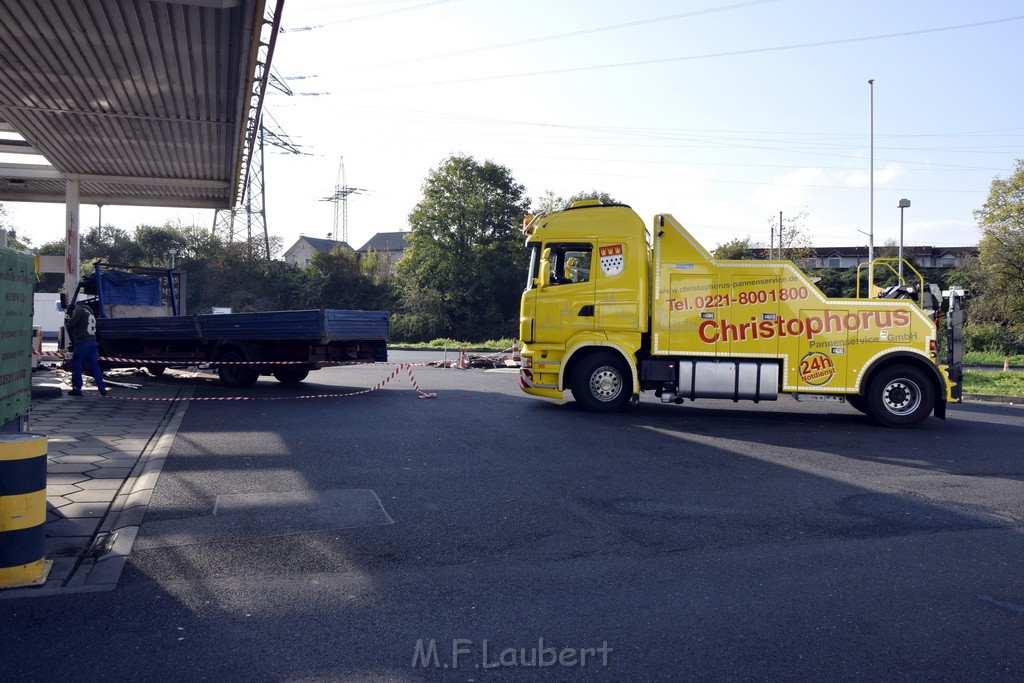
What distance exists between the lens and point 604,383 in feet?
45.2

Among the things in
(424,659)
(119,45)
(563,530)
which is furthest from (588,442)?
(119,45)

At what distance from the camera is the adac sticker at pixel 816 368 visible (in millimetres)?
12914

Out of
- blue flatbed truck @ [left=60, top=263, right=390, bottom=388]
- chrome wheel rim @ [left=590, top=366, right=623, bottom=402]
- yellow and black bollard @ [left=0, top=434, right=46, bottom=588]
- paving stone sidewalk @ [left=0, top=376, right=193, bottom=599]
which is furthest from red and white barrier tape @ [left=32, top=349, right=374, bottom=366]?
yellow and black bollard @ [left=0, top=434, right=46, bottom=588]

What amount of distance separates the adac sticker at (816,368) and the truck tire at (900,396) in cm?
66

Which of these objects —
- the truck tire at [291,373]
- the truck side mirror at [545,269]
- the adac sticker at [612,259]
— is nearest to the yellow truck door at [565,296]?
the truck side mirror at [545,269]

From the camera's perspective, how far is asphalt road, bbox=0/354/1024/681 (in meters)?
4.16

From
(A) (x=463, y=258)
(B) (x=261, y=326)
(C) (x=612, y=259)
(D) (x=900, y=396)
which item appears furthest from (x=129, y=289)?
(A) (x=463, y=258)

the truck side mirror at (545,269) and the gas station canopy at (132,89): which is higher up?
the gas station canopy at (132,89)

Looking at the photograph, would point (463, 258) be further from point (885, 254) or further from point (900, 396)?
point (900, 396)

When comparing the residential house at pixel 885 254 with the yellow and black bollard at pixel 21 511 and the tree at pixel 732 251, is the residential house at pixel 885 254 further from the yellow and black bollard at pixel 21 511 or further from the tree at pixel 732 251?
the yellow and black bollard at pixel 21 511

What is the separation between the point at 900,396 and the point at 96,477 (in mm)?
10988

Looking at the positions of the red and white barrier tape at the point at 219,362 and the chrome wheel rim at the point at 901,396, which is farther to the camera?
the red and white barrier tape at the point at 219,362

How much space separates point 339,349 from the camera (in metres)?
17.1

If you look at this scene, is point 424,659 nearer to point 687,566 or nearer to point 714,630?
point 714,630
